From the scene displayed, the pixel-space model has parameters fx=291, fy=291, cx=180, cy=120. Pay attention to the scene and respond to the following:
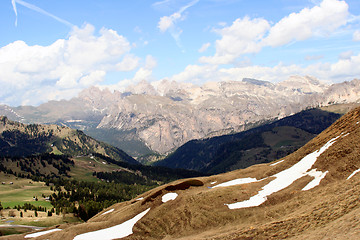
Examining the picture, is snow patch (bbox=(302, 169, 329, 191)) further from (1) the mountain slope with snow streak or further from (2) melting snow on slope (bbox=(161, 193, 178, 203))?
(2) melting snow on slope (bbox=(161, 193, 178, 203))

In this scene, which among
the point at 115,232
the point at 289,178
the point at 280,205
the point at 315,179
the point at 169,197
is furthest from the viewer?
the point at 169,197

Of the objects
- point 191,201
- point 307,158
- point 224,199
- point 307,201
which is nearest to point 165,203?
point 191,201

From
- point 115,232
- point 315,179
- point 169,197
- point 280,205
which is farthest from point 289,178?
point 115,232

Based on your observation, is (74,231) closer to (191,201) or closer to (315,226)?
(191,201)

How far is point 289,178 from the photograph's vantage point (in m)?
61.9

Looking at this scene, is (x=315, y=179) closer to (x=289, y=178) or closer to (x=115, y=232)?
(x=289, y=178)

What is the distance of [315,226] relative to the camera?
111ft

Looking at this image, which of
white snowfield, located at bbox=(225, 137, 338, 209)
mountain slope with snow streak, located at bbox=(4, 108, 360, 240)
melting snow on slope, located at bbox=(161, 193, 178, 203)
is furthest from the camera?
melting snow on slope, located at bbox=(161, 193, 178, 203)

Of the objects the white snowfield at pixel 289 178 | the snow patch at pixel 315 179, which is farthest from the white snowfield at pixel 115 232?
the snow patch at pixel 315 179

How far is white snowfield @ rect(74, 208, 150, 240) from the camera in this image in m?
61.0

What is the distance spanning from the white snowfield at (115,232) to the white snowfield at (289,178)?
21.8 metres

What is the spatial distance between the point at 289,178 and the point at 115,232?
39.1 m

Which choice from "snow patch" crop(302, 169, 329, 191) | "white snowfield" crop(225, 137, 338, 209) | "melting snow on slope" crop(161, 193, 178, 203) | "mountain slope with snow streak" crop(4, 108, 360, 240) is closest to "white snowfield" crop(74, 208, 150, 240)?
"mountain slope with snow streak" crop(4, 108, 360, 240)

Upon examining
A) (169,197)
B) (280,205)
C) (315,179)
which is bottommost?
(280,205)
